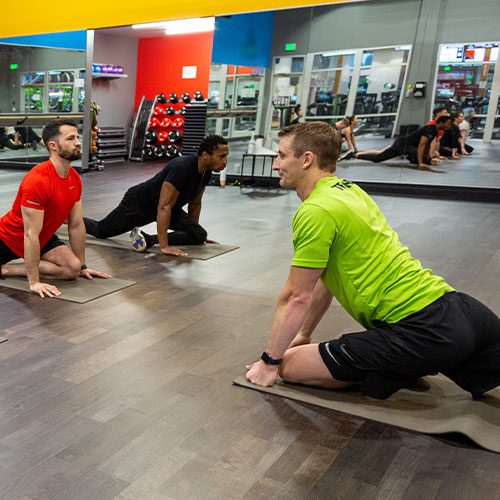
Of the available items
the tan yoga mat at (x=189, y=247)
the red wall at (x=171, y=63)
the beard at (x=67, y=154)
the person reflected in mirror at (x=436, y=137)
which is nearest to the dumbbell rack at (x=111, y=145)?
the red wall at (x=171, y=63)

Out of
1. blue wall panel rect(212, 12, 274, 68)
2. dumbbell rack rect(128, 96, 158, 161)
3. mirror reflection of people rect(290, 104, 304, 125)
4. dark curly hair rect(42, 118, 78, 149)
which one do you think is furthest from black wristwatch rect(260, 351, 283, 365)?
dumbbell rack rect(128, 96, 158, 161)

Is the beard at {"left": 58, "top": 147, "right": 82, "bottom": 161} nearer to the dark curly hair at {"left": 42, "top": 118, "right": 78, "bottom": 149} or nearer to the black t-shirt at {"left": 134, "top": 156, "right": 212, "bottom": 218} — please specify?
the dark curly hair at {"left": 42, "top": 118, "right": 78, "bottom": 149}

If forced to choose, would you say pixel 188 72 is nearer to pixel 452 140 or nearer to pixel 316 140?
pixel 452 140

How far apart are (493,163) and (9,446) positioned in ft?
23.6

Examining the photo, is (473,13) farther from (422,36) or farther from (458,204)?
(458,204)

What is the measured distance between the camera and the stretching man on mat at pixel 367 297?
1.87 metres

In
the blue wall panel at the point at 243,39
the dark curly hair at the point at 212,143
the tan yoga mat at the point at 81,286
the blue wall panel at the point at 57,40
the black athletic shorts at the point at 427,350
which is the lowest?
the tan yoga mat at the point at 81,286

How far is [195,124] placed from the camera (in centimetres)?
916

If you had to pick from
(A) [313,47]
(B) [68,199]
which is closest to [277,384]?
(B) [68,199]

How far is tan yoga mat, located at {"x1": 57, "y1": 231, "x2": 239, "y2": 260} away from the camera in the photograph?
165 inches

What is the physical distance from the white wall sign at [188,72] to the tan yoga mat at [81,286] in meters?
9.27

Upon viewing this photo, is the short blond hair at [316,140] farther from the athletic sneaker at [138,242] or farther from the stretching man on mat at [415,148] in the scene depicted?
the stretching man on mat at [415,148]

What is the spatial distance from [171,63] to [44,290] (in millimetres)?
9981

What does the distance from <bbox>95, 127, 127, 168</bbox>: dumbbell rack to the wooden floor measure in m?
7.83
